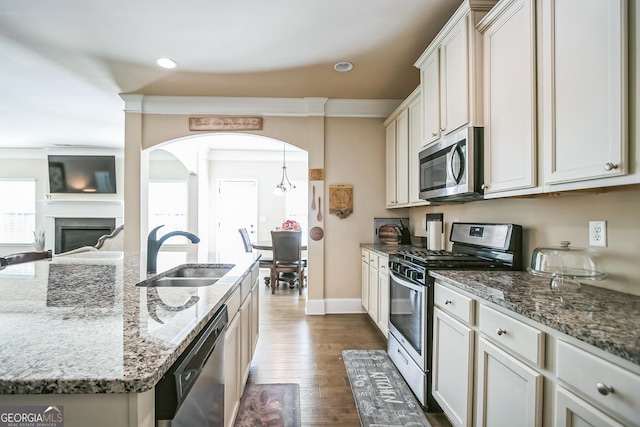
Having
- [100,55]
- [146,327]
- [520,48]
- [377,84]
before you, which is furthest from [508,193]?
[100,55]

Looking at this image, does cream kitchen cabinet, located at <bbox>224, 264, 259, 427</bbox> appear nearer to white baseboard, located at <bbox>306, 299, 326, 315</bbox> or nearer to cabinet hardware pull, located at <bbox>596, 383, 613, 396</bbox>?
cabinet hardware pull, located at <bbox>596, 383, 613, 396</bbox>

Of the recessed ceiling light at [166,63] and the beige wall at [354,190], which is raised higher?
the recessed ceiling light at [166,63]

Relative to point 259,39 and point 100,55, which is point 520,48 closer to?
point 259,39

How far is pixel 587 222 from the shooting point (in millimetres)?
1436

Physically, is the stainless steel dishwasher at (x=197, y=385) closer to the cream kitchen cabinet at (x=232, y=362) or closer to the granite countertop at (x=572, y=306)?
the cream kitchen cabinet at (x=232, y=362)

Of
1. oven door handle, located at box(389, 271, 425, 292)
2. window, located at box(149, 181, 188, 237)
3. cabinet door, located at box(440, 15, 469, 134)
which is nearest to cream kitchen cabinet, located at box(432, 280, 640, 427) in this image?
oven door handle, located at box(389, 271, 425, 292)

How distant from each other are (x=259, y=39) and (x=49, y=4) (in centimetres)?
139

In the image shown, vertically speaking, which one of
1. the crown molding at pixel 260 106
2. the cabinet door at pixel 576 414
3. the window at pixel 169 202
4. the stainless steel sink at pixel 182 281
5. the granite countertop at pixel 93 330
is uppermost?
the crown molding at pixel 260 106

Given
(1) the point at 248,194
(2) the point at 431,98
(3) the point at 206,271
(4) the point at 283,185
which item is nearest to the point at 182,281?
(3) the point at 206,271

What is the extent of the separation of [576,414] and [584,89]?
3.75ft

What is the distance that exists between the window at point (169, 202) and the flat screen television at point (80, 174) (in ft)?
3.10

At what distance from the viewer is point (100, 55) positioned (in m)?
2.65

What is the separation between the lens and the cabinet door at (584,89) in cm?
104

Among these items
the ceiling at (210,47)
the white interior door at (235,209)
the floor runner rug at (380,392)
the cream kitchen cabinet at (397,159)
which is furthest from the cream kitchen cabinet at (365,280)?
the white interior door at (235,209)
